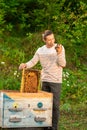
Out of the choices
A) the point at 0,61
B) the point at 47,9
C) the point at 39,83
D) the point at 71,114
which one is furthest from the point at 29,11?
the point at 39,83

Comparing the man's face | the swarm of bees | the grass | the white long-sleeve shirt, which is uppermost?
the man's face

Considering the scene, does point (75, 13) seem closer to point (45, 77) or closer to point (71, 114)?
point (71, 114)

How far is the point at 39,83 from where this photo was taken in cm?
748

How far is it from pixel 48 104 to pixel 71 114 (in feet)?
8.24

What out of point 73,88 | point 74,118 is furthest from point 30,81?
point 73,88

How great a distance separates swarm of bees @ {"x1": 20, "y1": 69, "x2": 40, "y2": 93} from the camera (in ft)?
24.2

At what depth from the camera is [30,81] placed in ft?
24.3

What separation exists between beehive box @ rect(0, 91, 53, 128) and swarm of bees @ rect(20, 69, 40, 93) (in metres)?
0.31

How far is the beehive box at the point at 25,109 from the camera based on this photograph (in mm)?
6837

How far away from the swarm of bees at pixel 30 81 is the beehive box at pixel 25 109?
307 millimetres

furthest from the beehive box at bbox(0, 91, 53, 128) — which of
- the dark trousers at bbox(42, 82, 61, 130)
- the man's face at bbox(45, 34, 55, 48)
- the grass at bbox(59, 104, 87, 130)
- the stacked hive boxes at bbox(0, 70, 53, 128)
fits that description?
the grass at bbox(59, 104, 87, 130)

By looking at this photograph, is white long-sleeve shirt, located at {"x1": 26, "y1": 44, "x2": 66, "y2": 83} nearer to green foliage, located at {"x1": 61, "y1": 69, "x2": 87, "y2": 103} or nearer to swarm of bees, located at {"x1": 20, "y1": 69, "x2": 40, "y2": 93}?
swarm of bees, located at {"x1": 20, "y1": 69, "x2": 40, "y2": 93}

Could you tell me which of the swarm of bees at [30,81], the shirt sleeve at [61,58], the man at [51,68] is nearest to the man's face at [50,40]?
the man at [51,68]

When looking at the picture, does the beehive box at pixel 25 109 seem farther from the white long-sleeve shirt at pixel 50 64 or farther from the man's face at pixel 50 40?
the man's face at pixel 50 40
